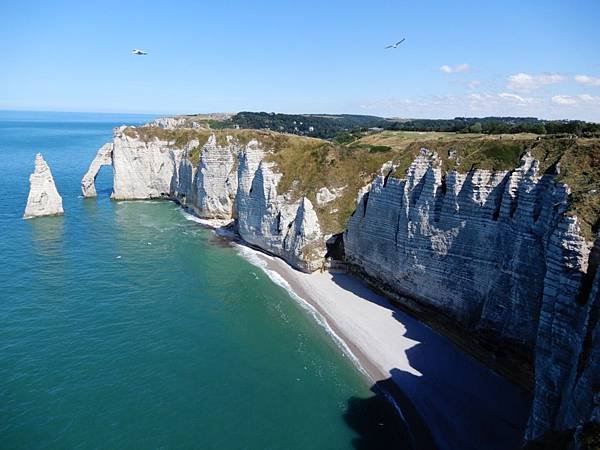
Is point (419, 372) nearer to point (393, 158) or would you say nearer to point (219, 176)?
point (393, 158)

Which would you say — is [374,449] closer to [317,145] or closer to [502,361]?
[502,361]

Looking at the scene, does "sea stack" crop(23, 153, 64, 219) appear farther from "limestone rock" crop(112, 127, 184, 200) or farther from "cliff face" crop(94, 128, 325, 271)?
"limestone rock" crop(112, 127, 184, 200)

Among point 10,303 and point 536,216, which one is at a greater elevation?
point 536,216

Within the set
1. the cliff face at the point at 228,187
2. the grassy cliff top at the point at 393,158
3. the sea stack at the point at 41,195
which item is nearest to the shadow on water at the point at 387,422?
the grassy cliff top at the point at 393,158

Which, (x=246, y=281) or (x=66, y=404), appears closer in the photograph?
(x=66, y=404)

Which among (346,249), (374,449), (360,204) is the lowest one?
(374,449)

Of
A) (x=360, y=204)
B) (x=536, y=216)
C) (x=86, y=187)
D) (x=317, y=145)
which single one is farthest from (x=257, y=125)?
(x=536, y=216)
